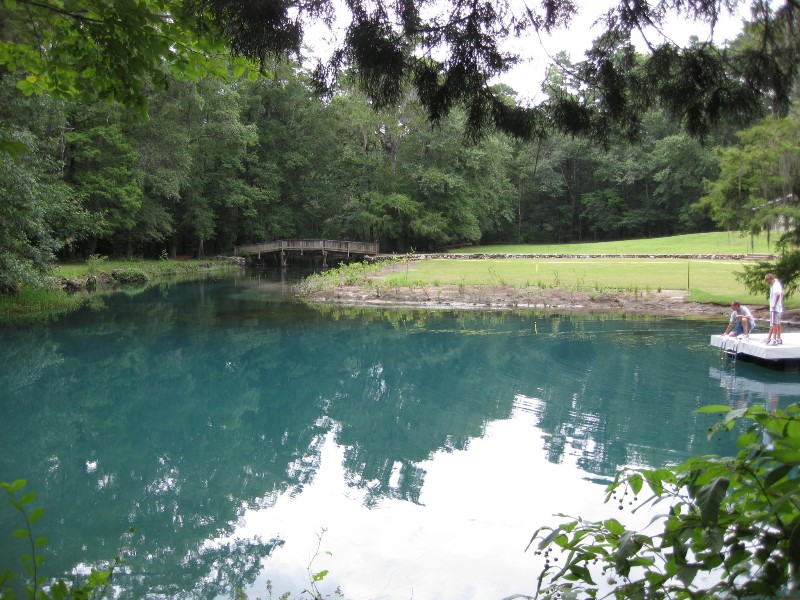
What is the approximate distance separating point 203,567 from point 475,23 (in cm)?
526

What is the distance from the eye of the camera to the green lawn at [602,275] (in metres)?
24.4

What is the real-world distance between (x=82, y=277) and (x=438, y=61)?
29.3m

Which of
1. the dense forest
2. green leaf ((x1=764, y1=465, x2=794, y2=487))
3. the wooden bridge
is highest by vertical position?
the dense forest

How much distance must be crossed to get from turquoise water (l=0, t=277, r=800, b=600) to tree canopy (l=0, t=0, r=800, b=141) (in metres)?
4.03

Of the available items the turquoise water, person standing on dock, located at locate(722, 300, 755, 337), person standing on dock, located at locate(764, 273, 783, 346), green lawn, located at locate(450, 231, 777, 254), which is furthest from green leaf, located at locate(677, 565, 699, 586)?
green lawn, located at locate(450, 231, 777, 254)

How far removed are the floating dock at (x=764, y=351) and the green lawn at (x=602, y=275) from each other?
25.9 feet

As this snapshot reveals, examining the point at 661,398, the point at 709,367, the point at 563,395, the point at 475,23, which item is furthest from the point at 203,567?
the point at 709,367

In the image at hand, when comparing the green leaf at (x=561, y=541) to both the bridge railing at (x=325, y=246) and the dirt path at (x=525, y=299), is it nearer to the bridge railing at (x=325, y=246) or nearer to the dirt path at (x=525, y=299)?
the dirt path at (x=525, y=299)

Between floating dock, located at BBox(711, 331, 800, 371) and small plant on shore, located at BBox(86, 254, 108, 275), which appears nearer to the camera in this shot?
floating dock, located at BBox(711, 331, 800, 371)

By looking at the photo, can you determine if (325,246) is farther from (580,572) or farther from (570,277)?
(580,572)

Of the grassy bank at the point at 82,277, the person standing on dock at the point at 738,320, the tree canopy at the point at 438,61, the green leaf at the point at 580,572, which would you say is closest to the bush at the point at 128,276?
the grassy bank at the point at 82,277

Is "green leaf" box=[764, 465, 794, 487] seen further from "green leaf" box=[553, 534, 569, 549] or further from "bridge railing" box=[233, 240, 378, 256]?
"bridge railing" box=[233, 240, 378, 256]

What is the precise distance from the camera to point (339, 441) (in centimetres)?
1002

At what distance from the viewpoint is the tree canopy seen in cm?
471
